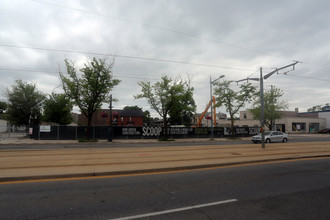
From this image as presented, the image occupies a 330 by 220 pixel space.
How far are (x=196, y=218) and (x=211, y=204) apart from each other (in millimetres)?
787

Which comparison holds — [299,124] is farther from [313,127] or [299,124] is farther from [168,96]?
[168,96]

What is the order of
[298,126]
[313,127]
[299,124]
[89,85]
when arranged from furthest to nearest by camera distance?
[313,127] → [299,124] → [298,126] → [89,85]

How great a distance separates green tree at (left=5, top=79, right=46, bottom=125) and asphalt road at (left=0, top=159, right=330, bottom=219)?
3124cm

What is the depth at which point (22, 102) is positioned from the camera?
103ft

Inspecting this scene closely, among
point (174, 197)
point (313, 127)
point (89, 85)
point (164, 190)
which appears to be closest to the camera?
point (174, 197)

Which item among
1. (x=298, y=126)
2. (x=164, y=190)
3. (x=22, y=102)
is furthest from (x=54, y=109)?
(x=298, y=126)

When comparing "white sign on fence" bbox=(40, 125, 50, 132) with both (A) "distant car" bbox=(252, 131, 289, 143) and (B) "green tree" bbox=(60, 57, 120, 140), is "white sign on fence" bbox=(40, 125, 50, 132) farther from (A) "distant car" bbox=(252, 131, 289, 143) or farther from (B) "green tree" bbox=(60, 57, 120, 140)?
(A) "distant car" bbox=(252, 131, 289, 143)

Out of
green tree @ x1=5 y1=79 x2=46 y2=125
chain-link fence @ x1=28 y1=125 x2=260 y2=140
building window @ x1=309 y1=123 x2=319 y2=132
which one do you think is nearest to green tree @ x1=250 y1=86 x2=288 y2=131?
chain-link fence @ x1=28 y1=125 x2=260 y2=140

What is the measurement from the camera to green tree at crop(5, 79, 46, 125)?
1227 inches

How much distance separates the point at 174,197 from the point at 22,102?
114 ft

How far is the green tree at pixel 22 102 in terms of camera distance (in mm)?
31172

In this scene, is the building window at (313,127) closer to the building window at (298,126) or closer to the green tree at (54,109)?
the building window at (298,126)

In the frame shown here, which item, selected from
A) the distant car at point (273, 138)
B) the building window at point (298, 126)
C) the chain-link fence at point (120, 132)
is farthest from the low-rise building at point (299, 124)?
the distant car at point (273, 138)

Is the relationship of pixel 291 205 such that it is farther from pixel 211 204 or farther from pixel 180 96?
pixel 180 96
